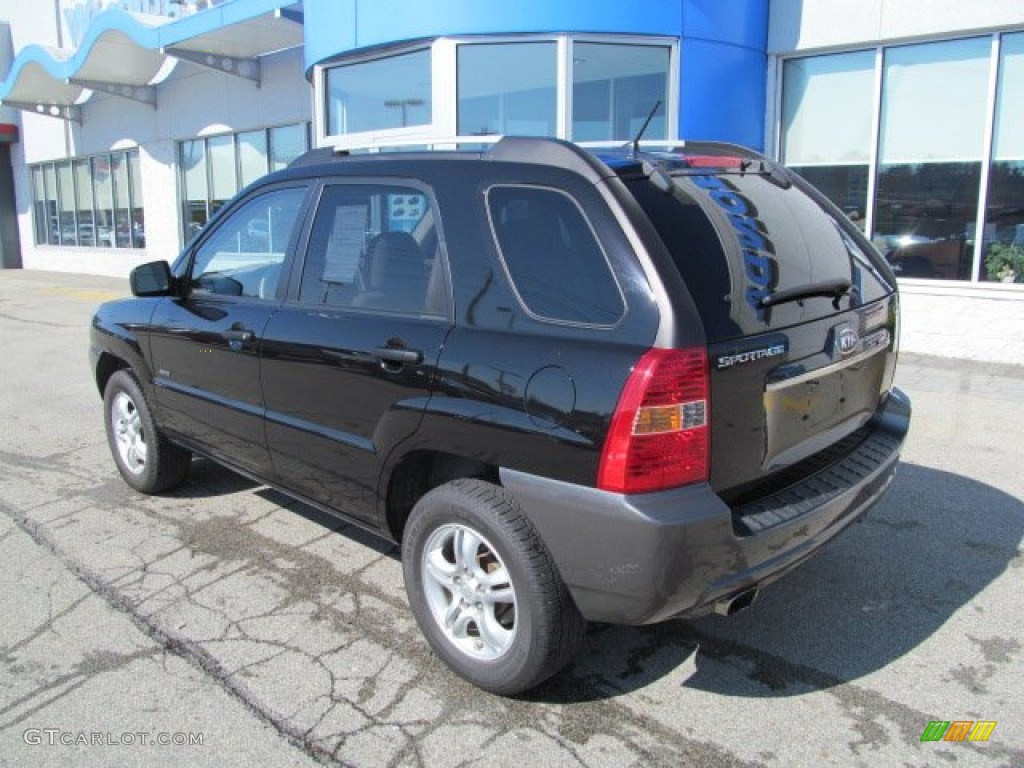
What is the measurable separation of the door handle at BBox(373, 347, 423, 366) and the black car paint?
0.02m

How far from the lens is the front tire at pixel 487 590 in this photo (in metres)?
2.62

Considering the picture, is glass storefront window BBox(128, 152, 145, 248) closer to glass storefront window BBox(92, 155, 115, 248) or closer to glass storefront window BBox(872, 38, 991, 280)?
glass storefront window BBox(92, 155, 115, 248)

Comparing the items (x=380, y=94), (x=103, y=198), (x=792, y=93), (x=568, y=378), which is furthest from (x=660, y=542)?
(x=103, y=198)

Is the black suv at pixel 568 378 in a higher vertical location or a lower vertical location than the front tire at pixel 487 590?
higher

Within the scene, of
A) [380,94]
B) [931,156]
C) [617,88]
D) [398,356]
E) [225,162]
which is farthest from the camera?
[225,162]

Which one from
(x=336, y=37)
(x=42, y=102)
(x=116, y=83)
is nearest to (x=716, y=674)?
(x=336, y=37)

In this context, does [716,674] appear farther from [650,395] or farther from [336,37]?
[336,37]

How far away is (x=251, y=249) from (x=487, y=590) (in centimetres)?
224

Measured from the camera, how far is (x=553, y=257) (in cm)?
272

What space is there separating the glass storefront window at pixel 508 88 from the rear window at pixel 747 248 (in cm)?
621

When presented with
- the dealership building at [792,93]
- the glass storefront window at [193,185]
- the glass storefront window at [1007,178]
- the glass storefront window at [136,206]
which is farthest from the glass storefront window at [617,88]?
the glass storefront window at [136,206]

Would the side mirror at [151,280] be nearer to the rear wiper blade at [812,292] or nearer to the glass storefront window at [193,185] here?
the rear wiper blade at [812,292]

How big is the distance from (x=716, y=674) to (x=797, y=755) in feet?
1.58

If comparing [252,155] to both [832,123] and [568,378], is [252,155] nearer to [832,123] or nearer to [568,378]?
[832,123]
